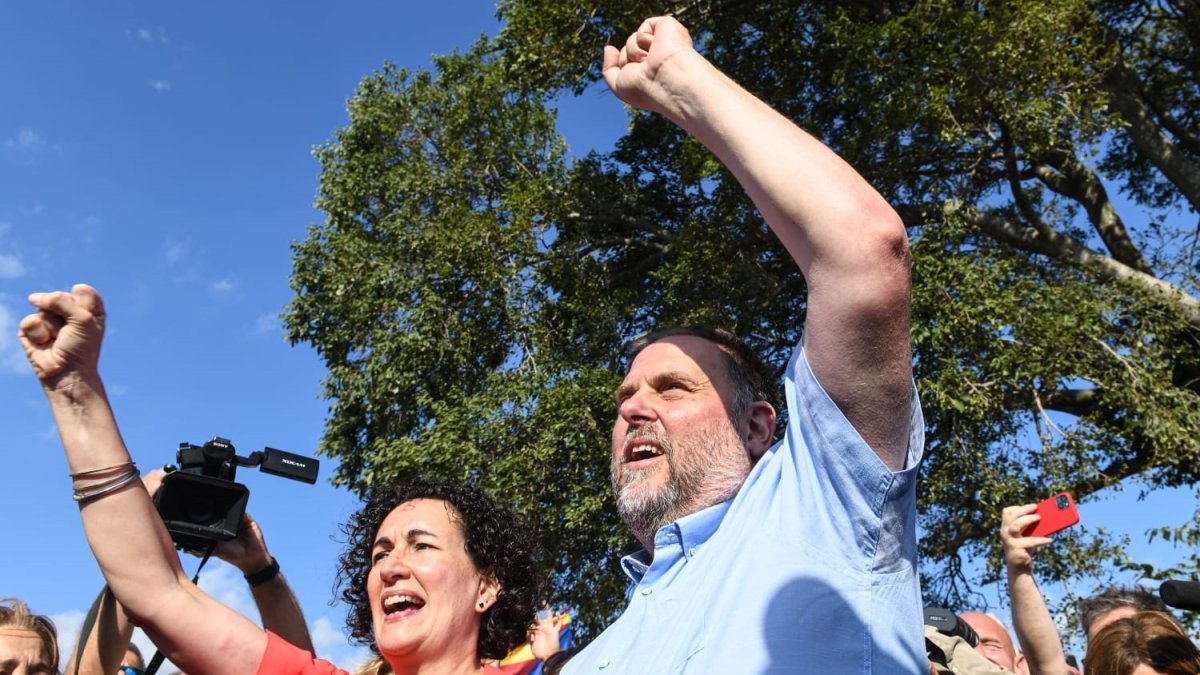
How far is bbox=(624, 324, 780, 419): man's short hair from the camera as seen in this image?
2.15 metres

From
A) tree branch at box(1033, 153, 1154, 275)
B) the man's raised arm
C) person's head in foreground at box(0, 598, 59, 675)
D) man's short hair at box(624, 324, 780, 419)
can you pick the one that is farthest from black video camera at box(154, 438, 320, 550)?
tree branch at box(1033, 153, 1154, 275)

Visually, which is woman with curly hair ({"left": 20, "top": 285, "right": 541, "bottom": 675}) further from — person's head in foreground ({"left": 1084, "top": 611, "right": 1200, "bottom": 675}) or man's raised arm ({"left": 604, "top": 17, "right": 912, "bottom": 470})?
person's head in foreground ({"left": 1084, "top": 611, "right": 1200, "bottom": 675})

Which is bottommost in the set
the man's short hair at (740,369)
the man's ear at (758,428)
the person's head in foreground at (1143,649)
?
the person's head in foreground at (1143,649)

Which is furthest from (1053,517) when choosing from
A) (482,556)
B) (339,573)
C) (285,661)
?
(285,661)

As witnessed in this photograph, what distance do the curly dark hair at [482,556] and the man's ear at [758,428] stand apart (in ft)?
4.18

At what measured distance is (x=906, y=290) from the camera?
1503mm

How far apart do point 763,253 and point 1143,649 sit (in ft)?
29.2

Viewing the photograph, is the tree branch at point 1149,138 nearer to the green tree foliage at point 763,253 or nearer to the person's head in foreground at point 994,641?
the green tree foliage at point 763,253

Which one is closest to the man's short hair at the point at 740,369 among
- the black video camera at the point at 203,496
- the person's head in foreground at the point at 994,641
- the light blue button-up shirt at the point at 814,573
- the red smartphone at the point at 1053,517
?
the light blue button-up shirt at the point at 814,573

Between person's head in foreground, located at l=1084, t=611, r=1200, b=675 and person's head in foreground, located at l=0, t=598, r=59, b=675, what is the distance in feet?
11.3

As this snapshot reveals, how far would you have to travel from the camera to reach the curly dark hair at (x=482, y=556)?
10.3 ft

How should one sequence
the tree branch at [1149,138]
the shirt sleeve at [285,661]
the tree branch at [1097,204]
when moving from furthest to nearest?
the tree branch at [1097,204] → the tree branch at [1149,138] → the shirt sleeve at [285,661]

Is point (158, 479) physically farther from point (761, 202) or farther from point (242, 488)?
point (761, 202)

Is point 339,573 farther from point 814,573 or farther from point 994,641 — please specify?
point 994,641
